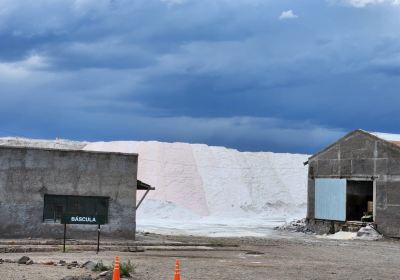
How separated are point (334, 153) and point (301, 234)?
530cm

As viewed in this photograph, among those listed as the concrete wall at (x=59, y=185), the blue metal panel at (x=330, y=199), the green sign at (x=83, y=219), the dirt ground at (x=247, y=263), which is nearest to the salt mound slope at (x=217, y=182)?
the blue metal panel at (x=330, y=199)

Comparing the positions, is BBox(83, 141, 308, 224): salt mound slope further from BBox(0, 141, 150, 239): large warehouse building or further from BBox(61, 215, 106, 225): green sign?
BBox(61, 215, 106, 225): green sign

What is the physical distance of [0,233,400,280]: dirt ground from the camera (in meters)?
16.5

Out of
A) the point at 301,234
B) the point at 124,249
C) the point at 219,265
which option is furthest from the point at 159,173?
the point at 219,265

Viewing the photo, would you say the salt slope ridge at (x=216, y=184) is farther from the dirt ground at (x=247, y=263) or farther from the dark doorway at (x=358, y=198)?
the dirt ground at (x=247, y=263)

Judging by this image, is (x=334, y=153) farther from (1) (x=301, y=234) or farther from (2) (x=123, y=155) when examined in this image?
(2) (x=123, y=155)

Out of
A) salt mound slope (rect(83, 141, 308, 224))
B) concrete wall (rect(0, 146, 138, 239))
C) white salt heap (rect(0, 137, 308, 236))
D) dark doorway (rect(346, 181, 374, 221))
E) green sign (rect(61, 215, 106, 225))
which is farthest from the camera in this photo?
salt mound slope (rect(83, 141, 308, 224))

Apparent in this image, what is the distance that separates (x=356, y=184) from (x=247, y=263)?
21.5 meters

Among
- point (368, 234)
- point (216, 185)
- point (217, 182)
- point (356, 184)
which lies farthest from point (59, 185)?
point (217, 182)

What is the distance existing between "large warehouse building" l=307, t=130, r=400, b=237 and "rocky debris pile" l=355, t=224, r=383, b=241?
477 mm

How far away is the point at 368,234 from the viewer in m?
35.4

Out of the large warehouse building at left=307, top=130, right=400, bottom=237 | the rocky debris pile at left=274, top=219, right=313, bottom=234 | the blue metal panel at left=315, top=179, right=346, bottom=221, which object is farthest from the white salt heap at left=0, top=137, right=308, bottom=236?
the large warehouse building at left=307, top=130, right=400, bottom=237

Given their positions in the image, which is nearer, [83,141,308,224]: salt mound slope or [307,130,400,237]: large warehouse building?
[307,130,400,237]: large warehouse building

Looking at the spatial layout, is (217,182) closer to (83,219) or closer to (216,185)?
(216,185)
